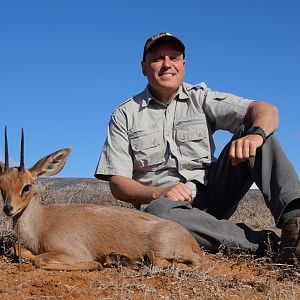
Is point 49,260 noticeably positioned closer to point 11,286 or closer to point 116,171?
point 11,286

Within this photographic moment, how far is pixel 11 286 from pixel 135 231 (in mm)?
1490

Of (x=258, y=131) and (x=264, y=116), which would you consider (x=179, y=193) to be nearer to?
(x=258, y=131)

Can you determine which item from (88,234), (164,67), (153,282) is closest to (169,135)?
(164,67)

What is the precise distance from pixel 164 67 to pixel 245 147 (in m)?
2.00

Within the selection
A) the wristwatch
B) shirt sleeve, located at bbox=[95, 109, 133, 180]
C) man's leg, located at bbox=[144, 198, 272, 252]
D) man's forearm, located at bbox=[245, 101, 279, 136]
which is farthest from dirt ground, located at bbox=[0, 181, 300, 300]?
shirt sleeve, located at bbox=[95, 109, 133, 180]

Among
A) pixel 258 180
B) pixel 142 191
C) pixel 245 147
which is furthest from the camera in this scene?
pixel 142 191

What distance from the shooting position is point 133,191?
693cm

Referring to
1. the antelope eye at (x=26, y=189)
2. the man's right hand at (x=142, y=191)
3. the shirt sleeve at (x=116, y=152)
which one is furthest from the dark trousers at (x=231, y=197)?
the antelope eye at (x=26, y=189)

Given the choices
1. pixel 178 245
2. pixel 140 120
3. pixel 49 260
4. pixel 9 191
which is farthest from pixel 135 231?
pixel 140 120

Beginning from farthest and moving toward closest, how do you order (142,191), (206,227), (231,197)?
(231,197) < (142,191) < (206,227)

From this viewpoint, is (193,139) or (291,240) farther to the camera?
(193,139)

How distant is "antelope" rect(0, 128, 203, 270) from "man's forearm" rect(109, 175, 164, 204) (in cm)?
67

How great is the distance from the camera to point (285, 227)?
19.1 ft

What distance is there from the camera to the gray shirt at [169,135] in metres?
7.24
